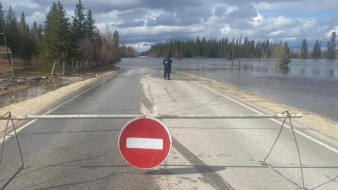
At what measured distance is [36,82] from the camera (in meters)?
30.8

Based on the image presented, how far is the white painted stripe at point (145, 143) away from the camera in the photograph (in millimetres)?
5234

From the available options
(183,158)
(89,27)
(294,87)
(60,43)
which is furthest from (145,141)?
(89,27)

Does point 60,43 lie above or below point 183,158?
above

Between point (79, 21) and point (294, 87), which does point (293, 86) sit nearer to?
point (294, 87)

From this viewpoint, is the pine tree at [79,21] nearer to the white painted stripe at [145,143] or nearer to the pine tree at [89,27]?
the pine tree at [89,27]

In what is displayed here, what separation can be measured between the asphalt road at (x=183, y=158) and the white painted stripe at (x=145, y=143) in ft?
1.76

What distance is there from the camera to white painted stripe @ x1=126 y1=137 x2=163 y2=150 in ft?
17.2

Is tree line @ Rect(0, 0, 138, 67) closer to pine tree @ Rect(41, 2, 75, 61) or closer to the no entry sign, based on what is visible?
pine tree @ Rect(41, 2, 75, 61)

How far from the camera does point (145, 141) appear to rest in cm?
523

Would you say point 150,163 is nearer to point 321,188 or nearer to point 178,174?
point 178,174

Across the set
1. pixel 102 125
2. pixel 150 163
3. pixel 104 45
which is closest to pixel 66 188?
pixel 150 163

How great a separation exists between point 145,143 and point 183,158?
1583mm

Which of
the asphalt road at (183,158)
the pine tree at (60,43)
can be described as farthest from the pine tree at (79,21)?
the asphalt road at (183,158)

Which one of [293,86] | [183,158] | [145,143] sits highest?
[145,143]
